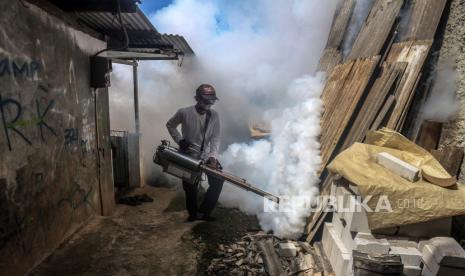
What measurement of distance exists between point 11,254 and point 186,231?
2432 millimetres

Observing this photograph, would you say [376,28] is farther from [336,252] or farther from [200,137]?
[336,252]

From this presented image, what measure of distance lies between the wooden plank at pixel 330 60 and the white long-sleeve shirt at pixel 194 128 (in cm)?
260

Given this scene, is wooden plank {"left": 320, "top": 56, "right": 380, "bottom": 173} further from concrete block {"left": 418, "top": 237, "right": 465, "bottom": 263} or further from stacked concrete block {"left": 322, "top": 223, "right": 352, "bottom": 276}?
concrete block {"left": 418, "top": 237, "right": 465, "bottom": 263}

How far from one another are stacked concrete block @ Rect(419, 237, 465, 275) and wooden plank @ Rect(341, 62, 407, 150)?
151 cm

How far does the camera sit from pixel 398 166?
3197 millimetres

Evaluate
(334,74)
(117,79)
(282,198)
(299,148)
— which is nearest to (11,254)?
(282,198)

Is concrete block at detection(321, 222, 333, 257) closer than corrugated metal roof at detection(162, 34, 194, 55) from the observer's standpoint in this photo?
Yes

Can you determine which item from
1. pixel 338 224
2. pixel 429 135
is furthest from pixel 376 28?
pixel 338 224

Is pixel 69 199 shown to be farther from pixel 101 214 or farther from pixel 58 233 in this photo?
pixel 101 214

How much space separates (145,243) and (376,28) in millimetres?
5016

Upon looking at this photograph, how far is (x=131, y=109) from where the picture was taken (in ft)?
41.1

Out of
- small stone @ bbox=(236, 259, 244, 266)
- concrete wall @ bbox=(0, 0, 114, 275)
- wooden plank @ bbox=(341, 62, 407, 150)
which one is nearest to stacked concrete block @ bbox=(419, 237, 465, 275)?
wooden plank @ bbox=(341, 62, 407, 150)

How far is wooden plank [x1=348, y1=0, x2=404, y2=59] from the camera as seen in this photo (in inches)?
176

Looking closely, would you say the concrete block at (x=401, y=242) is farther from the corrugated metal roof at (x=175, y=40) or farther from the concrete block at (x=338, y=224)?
the corrugated metal roof at (x=175, y=40)
